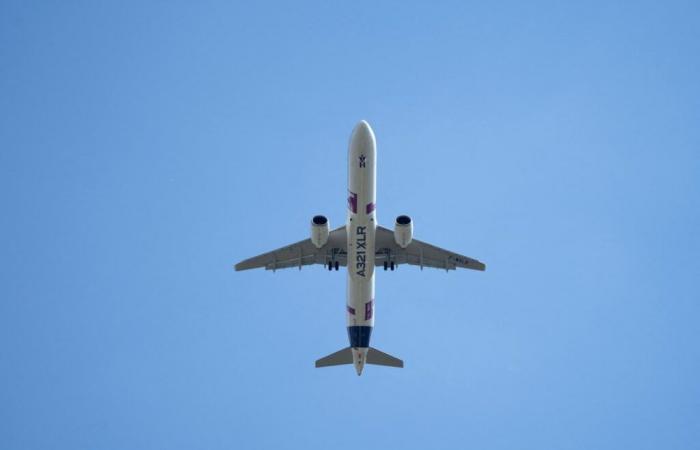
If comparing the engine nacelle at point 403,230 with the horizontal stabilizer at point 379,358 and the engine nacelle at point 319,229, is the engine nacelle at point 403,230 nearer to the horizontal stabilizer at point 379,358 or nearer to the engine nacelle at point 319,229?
the engine nacelle at point 319,229

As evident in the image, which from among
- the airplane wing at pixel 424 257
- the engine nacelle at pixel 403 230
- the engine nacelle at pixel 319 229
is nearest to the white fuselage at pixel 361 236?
the engine nacelle at pixel 319 229

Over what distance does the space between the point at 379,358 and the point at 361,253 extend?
899 cm

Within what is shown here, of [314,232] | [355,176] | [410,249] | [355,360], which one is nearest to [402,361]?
[355,360]

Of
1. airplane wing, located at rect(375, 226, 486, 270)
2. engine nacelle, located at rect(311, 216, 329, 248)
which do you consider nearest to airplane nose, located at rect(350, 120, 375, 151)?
engine nacelle, located at rect(311, 216, 329, 248)

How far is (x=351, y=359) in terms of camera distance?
52.4 metres

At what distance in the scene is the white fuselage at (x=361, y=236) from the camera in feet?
145

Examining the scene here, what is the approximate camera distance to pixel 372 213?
46.1 metres

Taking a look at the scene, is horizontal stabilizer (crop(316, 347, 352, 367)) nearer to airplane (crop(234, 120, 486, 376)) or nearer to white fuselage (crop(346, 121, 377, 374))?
airplane (crop(234, 120, 486, 376))

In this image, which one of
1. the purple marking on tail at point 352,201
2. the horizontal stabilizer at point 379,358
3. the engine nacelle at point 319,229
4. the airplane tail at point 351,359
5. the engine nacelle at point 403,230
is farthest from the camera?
the horizontal stabilizer at point 379,358

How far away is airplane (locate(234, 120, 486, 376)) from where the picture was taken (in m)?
44.6

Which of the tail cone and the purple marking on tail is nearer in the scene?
the purple marking on tail

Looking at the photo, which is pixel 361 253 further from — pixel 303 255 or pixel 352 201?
pixel 303 255

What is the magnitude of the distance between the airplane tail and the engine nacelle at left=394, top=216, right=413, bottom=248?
773 cm

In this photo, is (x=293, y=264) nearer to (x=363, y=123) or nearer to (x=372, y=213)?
(x=372, y=213)
